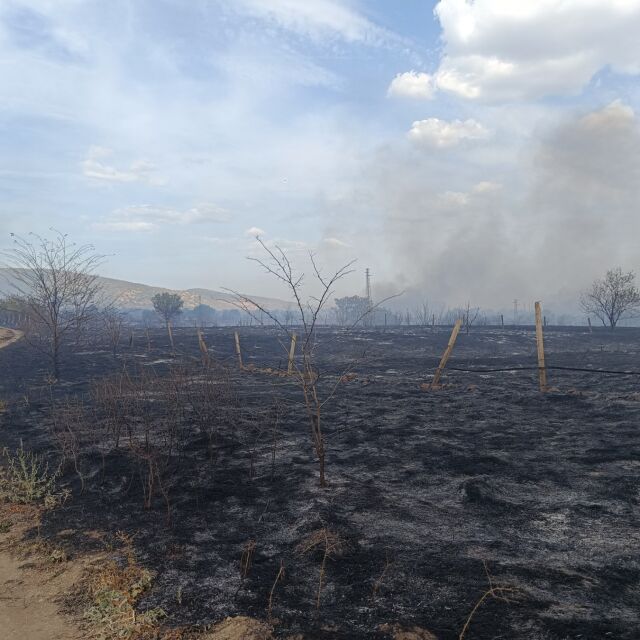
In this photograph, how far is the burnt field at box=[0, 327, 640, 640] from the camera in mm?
3875

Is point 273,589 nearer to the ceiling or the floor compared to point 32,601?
nearer to the ceiling

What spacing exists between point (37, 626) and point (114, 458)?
4616 mm

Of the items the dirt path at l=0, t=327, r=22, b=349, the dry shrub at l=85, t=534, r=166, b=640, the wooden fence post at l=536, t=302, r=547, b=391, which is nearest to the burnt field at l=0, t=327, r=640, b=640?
the dry shrub at l=85, t=534, r=166, b=640

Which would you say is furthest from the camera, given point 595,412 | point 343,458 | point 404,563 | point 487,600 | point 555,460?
point 595,412

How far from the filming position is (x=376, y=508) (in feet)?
19.5

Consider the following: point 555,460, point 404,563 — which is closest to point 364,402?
point 555,460

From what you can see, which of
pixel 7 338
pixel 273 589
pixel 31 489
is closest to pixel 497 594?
pixel 273 589

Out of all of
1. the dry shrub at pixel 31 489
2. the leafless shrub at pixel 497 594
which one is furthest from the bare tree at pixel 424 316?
the leafless shrub at pixel 497 594

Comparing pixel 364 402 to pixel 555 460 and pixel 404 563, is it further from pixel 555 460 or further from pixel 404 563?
pixel 404 563

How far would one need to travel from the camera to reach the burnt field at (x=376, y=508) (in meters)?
3.88

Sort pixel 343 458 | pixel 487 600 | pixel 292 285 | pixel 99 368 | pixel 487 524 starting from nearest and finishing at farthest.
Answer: pixel 487 600 < pixel 487 524 < pixel 292 285 < pixel 343 458 < pixel 99 368

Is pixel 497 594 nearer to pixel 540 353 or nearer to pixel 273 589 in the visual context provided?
pixel 273 589

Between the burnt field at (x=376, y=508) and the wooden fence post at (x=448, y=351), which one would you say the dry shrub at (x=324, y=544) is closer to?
the burnt field at (x=376, y=508)

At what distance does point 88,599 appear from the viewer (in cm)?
421
